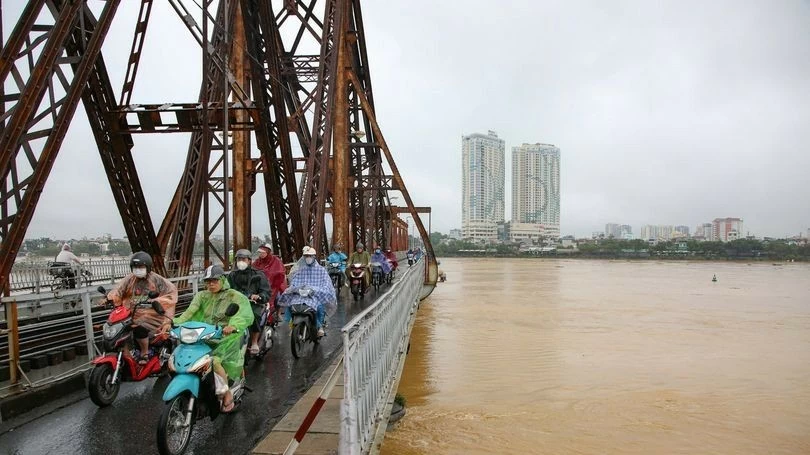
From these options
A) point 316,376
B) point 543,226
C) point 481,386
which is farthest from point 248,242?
point 543,226

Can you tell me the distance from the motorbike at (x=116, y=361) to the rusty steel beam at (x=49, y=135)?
880 millimetres

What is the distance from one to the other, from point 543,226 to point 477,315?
15757 cm

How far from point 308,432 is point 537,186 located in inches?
7093

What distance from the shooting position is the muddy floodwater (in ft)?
27.4

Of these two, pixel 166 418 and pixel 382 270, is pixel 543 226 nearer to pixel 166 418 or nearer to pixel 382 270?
pixel 382 270

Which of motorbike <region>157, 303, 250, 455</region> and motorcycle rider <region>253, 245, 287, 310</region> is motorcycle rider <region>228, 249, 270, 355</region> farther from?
motorbike <region>157, 303, 250, 455</region>

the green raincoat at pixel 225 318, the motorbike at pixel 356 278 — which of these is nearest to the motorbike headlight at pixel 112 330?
the green raincoat at pixel 225 318

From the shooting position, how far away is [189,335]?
407 centimetres

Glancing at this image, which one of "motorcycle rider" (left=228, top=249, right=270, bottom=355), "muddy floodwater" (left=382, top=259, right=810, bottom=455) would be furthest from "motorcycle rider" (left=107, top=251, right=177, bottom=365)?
"muddy floodwater" (left=382, top=259, right=810, bottom=455)

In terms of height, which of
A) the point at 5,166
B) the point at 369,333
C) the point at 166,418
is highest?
the point at 5,166

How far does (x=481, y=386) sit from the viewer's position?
11266 mm

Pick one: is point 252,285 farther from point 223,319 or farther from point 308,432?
point 308,432

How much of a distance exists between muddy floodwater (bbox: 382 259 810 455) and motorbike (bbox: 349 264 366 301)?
2138mm

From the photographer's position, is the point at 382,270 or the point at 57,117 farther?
the point at 382,270
